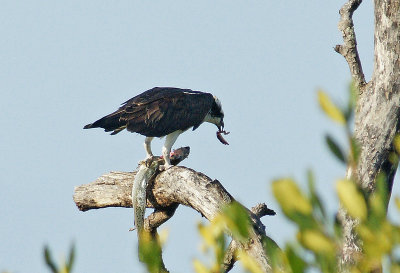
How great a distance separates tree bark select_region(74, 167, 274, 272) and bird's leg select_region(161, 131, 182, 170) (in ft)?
0.66

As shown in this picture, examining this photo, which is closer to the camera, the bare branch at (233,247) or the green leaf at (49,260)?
the green leaf at (49,260)

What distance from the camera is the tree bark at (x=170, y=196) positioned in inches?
246

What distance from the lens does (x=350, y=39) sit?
5.86 m

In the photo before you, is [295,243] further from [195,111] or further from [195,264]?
[195,111]

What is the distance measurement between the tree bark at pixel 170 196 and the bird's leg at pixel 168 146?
201 mm

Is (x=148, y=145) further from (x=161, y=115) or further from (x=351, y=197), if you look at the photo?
(x=351, y=197)

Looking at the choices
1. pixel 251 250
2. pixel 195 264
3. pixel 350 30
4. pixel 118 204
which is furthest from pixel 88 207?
pixel 195 264

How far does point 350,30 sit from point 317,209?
15.6ft

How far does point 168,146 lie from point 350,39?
3.20 meters

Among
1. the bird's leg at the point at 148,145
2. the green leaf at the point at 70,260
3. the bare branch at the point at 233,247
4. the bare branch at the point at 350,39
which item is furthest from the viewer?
the bird's leg at the point at 148,145

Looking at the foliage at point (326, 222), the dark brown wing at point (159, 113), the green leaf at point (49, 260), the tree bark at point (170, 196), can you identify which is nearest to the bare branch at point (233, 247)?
the tree bark at point (170, 196)

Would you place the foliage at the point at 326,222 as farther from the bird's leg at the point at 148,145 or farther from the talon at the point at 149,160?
the bird's leg at the point at 148,145

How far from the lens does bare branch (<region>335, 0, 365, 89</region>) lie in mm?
5859

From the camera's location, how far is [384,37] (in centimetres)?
534
